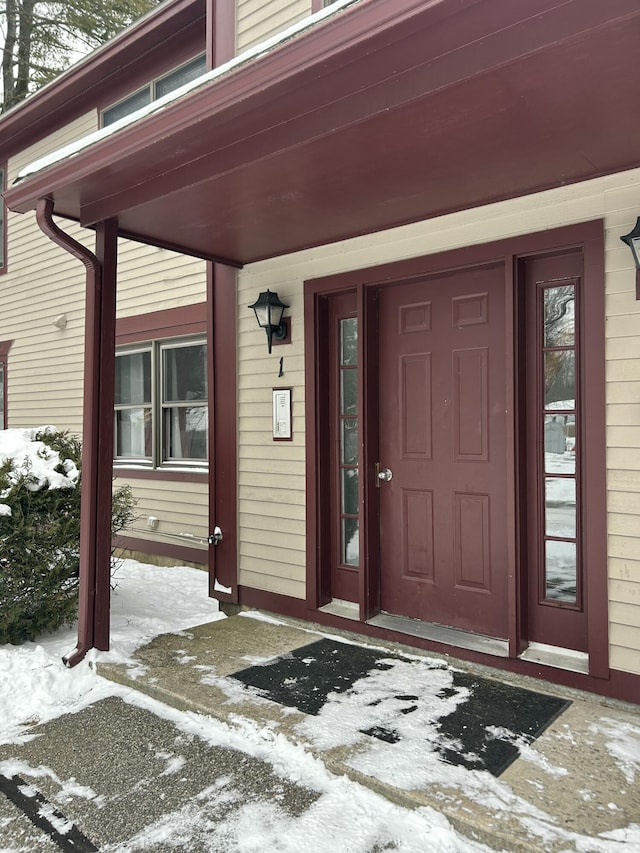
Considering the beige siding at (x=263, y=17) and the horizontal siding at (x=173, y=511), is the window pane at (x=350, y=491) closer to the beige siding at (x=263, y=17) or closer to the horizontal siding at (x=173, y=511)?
the horizontal siding at (x=173, y=511)

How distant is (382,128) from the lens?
2.46 metres

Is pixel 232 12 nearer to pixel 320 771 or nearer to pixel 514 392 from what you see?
pixel 514 392

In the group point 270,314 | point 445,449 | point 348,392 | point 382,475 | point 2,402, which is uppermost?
point 270,314

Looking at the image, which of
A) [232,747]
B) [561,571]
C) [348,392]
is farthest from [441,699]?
[348,392]

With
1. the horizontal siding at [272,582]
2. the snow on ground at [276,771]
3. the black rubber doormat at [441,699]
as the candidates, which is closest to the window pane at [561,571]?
the black rubber doormat at [441,699]

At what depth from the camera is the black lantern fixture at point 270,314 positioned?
422 cm

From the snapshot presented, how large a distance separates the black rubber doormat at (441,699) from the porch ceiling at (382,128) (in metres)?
2.47

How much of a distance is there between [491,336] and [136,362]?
14.1 feet

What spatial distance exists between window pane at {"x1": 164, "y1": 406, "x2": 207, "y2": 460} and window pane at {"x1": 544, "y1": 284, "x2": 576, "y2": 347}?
353 cm

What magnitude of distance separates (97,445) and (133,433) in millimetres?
3168

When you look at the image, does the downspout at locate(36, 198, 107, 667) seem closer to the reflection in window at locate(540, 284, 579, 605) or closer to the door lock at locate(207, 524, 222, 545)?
the door lock at locate(207, 524, 222, 545)

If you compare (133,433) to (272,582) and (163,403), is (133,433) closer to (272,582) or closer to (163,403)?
(163,403)

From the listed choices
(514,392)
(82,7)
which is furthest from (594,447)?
(82,7)

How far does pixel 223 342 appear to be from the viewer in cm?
467
